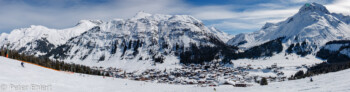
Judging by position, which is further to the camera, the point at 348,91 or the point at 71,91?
the point at 71,91

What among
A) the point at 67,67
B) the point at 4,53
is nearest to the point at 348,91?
the point at 4,53

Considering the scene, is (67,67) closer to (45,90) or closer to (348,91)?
(45,90)

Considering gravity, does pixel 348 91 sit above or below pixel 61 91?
above
